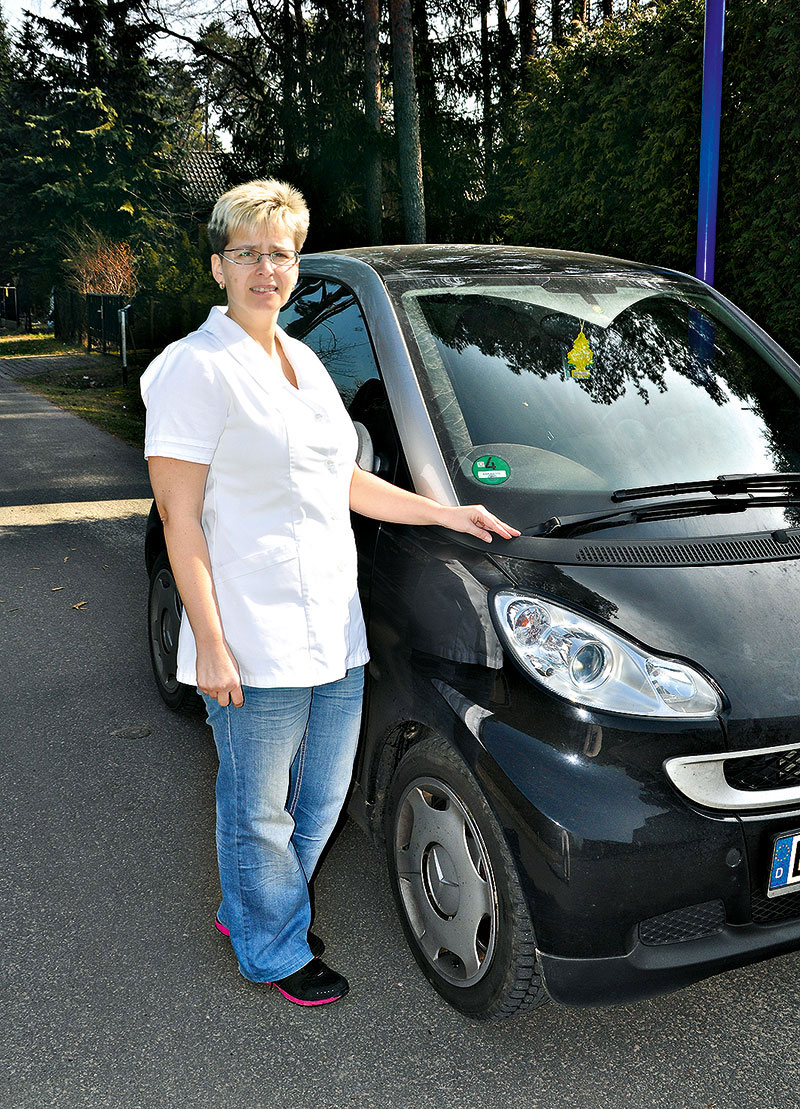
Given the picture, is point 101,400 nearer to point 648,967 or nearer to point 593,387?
point 593,387

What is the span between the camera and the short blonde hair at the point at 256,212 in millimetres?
2377

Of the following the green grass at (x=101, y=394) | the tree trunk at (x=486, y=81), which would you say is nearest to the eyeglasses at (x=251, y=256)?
the green grass at (x=101, y=394)

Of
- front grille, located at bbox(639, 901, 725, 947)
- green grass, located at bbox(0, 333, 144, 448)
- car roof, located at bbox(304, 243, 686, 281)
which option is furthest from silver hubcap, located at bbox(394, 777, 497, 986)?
green grass, located at bbox(0, 333, 144, 448)

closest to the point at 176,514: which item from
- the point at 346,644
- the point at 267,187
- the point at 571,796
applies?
the point at 346,644

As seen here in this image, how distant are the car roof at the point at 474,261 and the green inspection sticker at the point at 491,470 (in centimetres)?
80

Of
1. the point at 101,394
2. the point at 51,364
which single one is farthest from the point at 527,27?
the point at 51,364

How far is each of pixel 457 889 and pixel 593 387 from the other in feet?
4.86

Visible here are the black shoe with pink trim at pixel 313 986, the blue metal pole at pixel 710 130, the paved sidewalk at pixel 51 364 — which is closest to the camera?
the black shoe with pink trim at pixel 313 986

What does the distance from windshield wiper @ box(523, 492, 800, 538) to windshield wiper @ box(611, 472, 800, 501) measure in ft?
0.07

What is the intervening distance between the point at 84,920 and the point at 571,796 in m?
1.66

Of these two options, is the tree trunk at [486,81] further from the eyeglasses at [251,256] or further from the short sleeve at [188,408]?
the short sleeve at [188,408]

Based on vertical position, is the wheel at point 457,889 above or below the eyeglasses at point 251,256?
below

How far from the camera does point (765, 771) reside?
2.26 m

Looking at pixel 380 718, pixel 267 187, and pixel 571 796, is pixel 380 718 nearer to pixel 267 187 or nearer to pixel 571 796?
pixel 571 796
